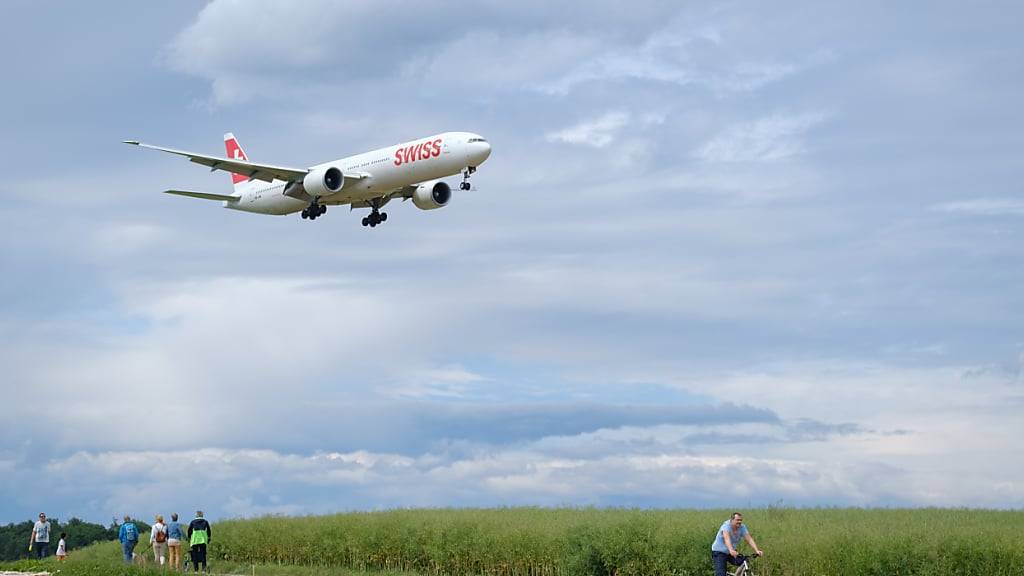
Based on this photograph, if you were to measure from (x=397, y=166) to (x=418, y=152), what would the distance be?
4.58 feet

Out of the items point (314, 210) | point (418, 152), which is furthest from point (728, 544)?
point (314, 210)

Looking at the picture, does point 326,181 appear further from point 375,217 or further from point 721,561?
point 721,561

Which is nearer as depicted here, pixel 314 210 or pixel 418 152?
pixel 418 152

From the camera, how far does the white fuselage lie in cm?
5553

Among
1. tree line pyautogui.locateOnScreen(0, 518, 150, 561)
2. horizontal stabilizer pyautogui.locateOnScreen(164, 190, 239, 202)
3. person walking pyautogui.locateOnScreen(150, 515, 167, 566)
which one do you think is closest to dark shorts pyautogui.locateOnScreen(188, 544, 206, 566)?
person walking pyautogui.locateOnScreen(150, 515, 167, 566)

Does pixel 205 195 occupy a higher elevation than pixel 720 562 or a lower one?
higher

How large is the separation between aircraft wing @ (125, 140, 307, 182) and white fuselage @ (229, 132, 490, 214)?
36.2 inches

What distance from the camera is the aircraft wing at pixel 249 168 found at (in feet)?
185

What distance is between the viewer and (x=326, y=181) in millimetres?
56562

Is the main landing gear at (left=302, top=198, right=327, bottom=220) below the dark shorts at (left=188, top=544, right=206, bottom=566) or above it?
above

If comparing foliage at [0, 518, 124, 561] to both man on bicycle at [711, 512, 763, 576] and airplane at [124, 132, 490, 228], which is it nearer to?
airplane at [124, 132, 490, 228]

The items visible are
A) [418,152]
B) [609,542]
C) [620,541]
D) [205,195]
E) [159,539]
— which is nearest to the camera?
[620,541]

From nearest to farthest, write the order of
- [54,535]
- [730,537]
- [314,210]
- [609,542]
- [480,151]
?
[730,537] < [609,542] < [480,151] < [314,210] < [54,535]

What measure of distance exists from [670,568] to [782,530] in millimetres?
3690
